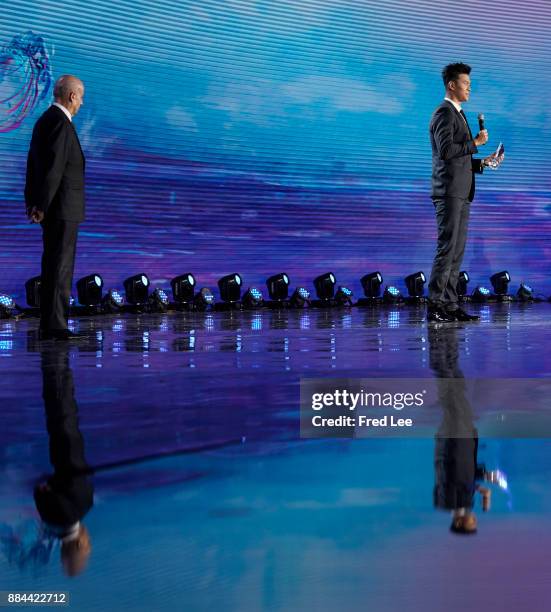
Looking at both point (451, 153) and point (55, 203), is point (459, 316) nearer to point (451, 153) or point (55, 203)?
point (451, 153)

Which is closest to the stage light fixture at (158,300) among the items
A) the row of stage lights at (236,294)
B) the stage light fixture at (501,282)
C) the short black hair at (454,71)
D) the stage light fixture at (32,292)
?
the row of stage lights at (236,294)

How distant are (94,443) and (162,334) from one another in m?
4.52

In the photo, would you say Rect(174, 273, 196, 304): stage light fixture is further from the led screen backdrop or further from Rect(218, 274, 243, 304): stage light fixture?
the led screen backdrop

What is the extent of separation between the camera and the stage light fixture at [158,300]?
1123cm

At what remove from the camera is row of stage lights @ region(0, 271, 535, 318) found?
34.4ft

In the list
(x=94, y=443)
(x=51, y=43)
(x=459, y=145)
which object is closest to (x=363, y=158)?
(x=51, y=43)

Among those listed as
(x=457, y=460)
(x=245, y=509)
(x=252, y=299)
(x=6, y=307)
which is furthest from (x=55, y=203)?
(x=252, y=299)

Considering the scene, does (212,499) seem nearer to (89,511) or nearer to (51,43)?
(89,511)

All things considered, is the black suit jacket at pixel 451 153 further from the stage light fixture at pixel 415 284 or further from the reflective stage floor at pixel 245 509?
the stage light fixture at pixel 415 284

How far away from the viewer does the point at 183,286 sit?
11.6 meters

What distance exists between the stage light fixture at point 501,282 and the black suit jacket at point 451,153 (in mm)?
8892

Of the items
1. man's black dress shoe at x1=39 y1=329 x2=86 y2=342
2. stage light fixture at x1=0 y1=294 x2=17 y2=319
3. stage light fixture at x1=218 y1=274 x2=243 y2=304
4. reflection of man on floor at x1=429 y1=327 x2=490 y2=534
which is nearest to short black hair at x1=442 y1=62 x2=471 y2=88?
man's black dress shoe at x1=39 y1=329 x2=86 y2=342

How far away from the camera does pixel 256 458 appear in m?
1.93

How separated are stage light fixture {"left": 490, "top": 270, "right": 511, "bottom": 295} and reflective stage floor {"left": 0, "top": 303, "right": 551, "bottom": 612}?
12.9m
